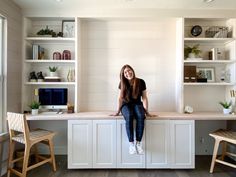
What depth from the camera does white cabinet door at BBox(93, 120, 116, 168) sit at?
121 inches

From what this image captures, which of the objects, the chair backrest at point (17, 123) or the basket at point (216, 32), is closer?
the chair backrest at point (17, 123)

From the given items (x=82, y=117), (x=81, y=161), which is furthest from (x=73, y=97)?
(x=81, y=161)

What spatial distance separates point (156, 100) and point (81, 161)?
5.35 ft

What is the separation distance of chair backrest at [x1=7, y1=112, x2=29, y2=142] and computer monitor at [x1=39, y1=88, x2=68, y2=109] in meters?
0.73

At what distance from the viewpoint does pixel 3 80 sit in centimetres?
298

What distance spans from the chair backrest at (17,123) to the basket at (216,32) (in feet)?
10.5

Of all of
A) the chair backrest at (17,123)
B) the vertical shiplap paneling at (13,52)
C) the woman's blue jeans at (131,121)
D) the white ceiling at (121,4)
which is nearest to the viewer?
the chair backrest at (17,123)

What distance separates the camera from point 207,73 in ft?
12.0

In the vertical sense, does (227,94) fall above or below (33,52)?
below

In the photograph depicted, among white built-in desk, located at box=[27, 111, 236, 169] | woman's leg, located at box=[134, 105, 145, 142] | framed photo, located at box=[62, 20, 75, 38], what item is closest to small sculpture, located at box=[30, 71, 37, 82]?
white built-in desk, located at box=[27, 111, 236, 169]

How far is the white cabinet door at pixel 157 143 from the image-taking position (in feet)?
10.0

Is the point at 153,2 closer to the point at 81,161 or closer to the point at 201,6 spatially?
the point at 201,6

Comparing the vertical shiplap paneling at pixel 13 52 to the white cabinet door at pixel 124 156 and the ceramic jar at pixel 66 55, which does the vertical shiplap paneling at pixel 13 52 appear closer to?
the ceramic jar at pixel 66 55

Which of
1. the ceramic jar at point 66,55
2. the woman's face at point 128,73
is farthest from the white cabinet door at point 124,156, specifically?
the ceramic jar at point 66,55
